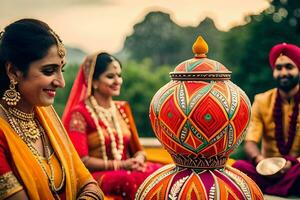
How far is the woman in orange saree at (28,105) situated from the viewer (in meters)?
2.43

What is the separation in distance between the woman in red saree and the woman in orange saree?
1630 mm

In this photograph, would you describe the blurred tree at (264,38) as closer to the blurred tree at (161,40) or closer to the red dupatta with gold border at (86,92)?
the red dupatta with gold border at (86,92)

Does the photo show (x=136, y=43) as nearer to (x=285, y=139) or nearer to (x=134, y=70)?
(x=134, y=70)

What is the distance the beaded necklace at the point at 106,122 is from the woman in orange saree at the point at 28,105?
68.7 inches

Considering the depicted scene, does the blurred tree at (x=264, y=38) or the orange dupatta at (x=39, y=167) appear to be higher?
the orange dupatta at (x=39, y=167)

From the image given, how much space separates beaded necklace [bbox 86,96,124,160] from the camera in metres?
4.44

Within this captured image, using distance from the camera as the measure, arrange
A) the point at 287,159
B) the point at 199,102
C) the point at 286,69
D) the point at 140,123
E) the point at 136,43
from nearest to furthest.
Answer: the point at 199,102, the point at 287,159, the point at 286,69, the point at 140,123, the point at 136,43

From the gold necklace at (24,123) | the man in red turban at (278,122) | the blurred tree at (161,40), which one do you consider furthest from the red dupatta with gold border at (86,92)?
the blurred tree at (161,40)

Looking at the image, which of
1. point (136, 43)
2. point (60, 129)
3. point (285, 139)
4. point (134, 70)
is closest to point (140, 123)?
point (134, 70)

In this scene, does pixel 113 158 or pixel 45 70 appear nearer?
pixel 45 70

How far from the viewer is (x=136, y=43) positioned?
34125mm

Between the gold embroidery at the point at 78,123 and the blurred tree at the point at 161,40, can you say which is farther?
the blurred tree at the point at 161,40

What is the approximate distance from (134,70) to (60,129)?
22921 mm

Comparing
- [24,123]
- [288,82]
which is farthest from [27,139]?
[288,82]
